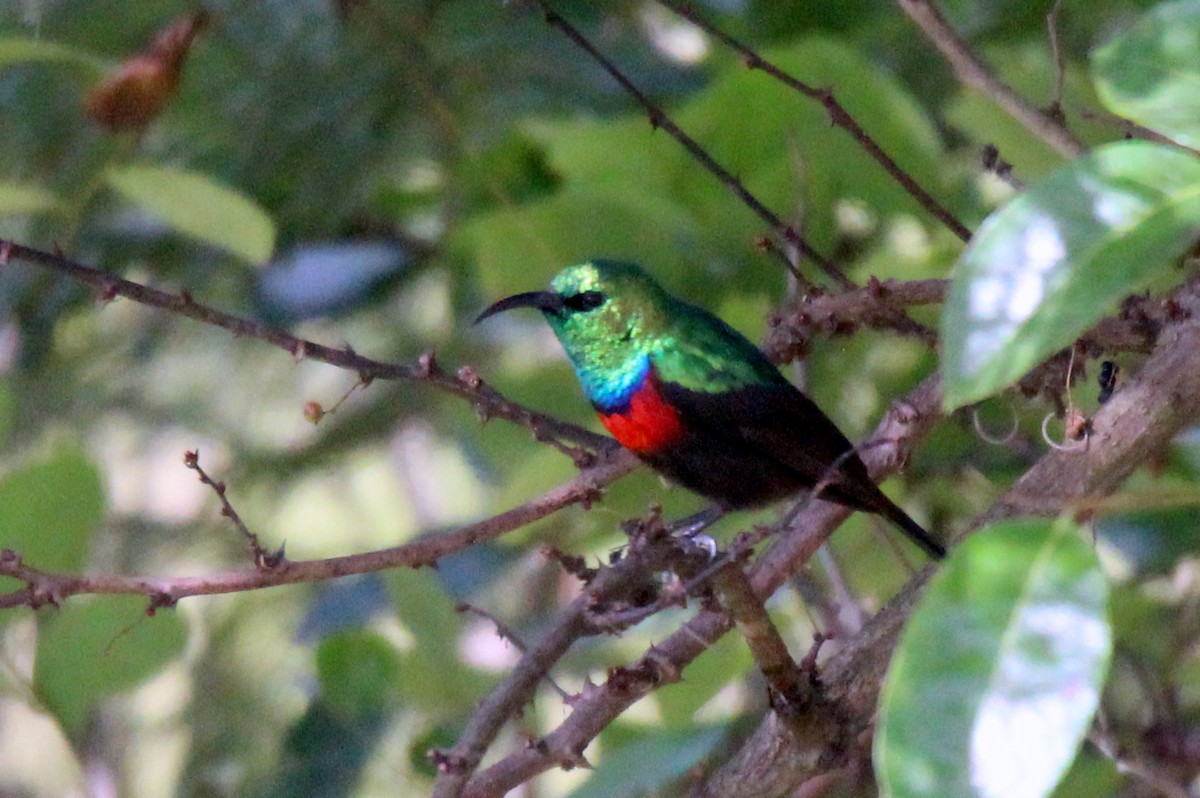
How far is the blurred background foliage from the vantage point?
2.53m

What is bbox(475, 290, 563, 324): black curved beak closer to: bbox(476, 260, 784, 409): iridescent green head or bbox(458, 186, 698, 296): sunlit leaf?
bbox(476, 260, 784, 409): iridescent green head

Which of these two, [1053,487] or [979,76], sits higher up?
[979,76]

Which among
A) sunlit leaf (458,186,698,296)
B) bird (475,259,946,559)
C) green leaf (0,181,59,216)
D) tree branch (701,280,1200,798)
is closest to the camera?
tree branch (701,280,1200,798)

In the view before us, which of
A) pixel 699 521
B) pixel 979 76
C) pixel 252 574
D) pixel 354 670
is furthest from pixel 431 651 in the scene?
pixel 979 76

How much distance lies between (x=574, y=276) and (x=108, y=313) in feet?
7.41

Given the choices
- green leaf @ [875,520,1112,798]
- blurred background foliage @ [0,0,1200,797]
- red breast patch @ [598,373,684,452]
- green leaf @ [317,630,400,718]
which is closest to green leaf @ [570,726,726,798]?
blurred background foliage @ [0,0,1200,797]

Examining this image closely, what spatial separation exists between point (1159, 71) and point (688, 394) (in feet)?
4.84

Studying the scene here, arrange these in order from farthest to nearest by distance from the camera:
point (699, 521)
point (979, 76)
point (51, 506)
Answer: point (699, 521)
point (51, 506)
point (979, 76)

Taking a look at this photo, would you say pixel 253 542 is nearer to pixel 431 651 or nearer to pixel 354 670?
pixel 431 651

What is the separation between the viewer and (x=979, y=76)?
199cm

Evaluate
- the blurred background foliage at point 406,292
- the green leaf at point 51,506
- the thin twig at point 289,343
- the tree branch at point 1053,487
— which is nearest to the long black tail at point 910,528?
the blurred background foliage at point 406,292

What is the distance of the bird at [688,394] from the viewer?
2.45 meters

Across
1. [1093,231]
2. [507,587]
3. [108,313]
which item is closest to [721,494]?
[1093,231]

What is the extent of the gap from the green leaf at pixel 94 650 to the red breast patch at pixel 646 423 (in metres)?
0.83
